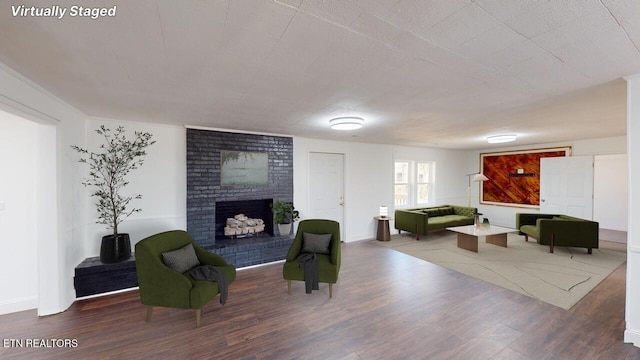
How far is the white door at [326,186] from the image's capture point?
5.40 metres

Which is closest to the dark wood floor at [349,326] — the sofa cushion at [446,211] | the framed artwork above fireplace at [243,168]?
the framed artwork above fireplace at [243,168]

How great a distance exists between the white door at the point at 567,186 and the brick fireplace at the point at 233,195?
6.36 metres

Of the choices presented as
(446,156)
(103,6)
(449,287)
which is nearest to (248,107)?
(103,6)

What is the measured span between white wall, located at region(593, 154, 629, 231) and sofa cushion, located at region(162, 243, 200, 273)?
31.2 feet

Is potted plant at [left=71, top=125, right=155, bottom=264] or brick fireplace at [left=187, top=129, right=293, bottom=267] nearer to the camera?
potted plant at [left=71, top=125, right=155, bottom=264]

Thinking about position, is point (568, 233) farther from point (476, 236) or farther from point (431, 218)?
point (431, 218)

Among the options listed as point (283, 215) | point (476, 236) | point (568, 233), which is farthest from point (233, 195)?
point (568, 233)

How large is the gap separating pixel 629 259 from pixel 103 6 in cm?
421

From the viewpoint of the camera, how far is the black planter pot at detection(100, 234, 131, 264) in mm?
3137

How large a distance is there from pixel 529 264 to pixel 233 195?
519 centimetres

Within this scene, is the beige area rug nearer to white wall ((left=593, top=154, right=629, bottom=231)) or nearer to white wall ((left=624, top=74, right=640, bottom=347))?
white wall ((left=624, top=74, right=640, bottom=347))

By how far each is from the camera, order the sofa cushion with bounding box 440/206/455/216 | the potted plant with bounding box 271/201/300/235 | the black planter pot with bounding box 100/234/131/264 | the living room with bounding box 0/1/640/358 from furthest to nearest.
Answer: the sofa cushion with bounding box 440/206/455/216
the potted plant with bounding box 271/201/300/235
the black planter pot with bounding box 100/234/131/264
the living room with bounding box 0/1/640/358

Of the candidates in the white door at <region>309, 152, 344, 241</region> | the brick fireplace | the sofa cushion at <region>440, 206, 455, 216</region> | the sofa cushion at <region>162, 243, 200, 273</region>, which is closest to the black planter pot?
the brick fireplace

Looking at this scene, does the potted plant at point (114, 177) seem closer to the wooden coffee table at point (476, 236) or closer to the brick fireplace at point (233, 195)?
the brick fireplace at point (233, 195)
